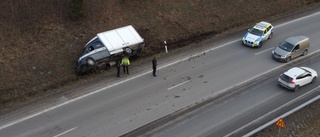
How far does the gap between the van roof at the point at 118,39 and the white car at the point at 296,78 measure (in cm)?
1049

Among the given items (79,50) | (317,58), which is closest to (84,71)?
(79,50)

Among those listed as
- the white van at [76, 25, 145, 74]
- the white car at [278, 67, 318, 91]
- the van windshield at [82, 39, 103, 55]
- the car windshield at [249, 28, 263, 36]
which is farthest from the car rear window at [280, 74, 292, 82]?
the van windshield at [82, 39, 103, 55]

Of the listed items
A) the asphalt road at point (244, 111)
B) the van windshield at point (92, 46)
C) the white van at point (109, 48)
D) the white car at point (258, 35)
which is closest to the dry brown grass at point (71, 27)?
the white van at point (109, 48)

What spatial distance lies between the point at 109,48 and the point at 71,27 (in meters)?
5.26

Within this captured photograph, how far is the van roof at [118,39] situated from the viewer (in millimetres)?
27250

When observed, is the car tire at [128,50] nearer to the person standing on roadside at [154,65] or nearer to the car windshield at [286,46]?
the person standing on roadside at [154,65]

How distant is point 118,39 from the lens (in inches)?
1096

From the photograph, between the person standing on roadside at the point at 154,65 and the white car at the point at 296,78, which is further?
the person standing on roadside at the point at 154,65

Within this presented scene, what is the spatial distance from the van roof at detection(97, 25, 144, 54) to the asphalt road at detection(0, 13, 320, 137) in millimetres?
2532

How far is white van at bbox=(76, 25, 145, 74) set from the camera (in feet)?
86.9

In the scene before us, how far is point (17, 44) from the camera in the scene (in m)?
27.9

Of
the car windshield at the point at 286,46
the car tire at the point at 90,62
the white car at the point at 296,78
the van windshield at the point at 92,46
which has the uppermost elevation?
the van windshield at the point at 92,46

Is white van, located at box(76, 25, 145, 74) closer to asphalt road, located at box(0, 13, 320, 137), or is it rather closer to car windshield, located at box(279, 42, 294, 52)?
asphalt road, located at box(0, 13, 320, 137)

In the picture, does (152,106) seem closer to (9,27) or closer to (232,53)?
(232,53)
